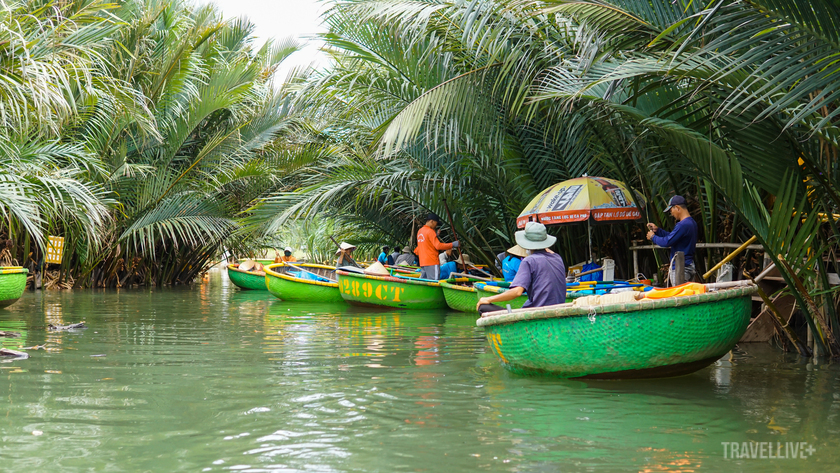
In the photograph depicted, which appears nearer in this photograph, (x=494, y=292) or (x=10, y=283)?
(x=494, y=292)

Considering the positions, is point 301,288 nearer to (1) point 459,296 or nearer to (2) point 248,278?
(1) point 459,296

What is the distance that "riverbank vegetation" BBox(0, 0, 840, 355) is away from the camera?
21.0 ft

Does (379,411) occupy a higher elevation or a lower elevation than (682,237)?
lower

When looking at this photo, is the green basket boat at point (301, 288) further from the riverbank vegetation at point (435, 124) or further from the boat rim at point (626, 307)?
the boat rim at point (626, 307)

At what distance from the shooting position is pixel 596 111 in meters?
8.91

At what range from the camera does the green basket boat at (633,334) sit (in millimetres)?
6344

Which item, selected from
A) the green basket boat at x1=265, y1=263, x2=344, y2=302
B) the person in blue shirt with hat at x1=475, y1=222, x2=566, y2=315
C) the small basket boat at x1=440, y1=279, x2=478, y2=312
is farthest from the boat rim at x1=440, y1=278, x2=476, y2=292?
the person in blue shirt with hat at x1=475, y1=222, x2=566, y2=315

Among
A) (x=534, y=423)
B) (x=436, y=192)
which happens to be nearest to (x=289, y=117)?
(x=436, y=192)

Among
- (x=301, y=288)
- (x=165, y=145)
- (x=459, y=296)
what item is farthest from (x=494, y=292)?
(x=165, y=145)

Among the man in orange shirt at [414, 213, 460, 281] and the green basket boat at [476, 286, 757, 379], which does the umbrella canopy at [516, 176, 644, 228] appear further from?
Result: the man in orange shirt at [414, 213, 460, 281]

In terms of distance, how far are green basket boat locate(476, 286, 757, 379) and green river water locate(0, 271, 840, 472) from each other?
0.60ft

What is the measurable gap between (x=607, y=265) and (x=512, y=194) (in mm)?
2941

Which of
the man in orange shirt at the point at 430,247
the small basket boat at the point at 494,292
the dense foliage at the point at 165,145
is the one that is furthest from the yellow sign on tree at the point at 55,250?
the small basket boat at the point at 494,292

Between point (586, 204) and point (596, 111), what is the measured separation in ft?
6.11
